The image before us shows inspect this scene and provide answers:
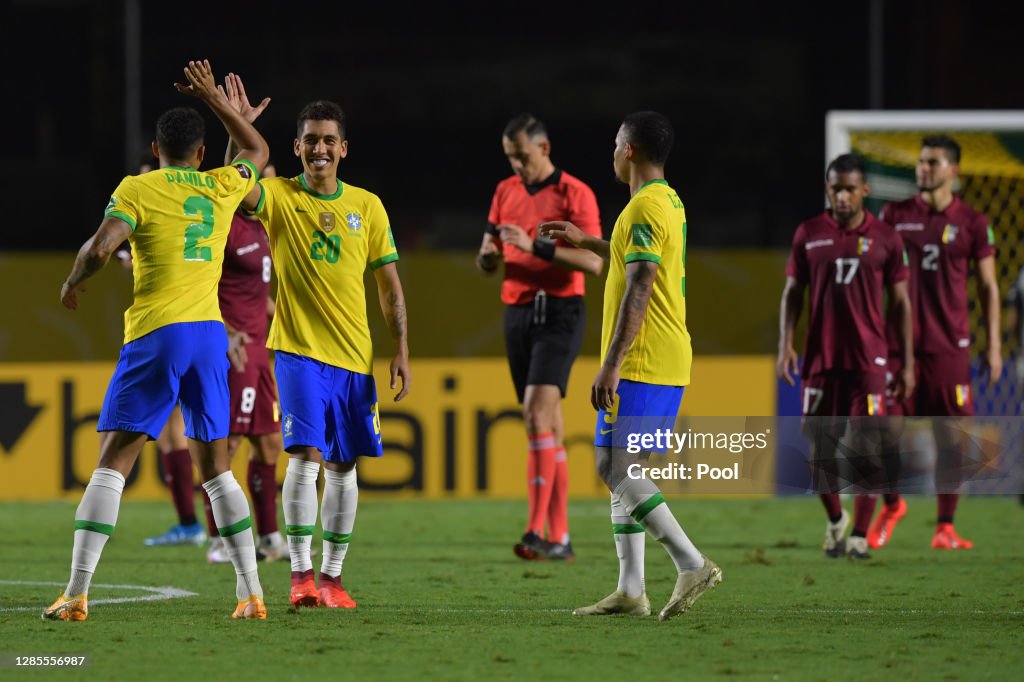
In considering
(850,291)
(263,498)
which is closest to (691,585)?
(850,291)

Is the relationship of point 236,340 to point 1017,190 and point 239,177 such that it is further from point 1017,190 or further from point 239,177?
point 1017,190

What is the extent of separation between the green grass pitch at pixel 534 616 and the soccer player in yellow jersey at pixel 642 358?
0.68ft

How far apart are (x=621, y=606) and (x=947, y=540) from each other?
11.6 feet

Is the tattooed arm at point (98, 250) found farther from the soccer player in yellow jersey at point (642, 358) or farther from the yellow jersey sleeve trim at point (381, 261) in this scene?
the soccer player in yellow jersey at point (642, 358)

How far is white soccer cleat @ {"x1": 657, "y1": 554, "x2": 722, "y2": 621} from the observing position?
20.5 feet

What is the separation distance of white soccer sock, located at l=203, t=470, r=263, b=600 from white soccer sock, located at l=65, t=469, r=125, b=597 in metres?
0.39

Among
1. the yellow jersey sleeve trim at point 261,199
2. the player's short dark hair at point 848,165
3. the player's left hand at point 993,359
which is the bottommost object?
the player's left hand at point 993,359

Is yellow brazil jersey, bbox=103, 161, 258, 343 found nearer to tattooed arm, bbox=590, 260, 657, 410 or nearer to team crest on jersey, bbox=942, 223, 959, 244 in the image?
tattooed arm, bbox=590, 260, 657, 410

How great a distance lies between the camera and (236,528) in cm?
632

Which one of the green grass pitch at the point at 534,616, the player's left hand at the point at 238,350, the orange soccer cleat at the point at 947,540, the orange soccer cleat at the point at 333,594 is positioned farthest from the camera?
the orange soccer cleat at the point at 947,540

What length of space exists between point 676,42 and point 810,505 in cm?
990

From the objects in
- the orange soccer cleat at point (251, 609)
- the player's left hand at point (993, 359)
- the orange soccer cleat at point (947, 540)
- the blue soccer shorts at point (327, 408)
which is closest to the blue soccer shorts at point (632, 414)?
the blue soccer shorts at point (327, 408)

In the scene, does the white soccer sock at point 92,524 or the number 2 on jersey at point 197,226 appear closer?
the white soccer sock at point 92,524

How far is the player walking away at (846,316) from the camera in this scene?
28.6 ft
